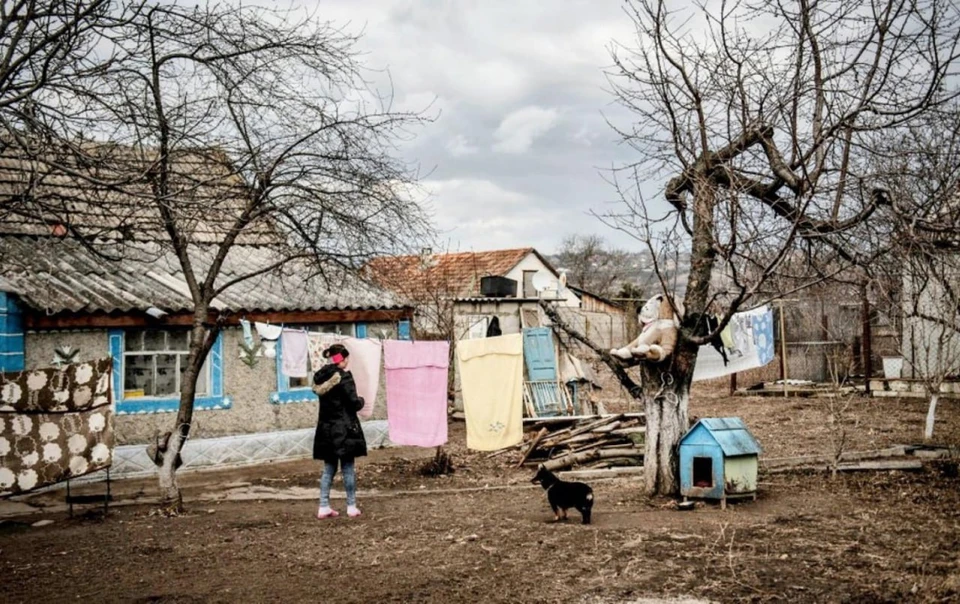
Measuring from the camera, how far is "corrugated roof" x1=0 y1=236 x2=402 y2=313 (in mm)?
10906

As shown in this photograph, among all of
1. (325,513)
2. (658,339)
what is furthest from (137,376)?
(658,339)

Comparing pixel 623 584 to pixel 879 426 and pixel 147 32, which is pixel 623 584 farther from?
pixel 879 426

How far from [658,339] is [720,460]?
136 cm

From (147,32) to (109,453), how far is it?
4.58 meters

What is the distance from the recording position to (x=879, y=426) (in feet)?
44.5

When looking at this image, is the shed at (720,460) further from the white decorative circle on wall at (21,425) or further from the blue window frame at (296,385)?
the blue window frame at (296,385)

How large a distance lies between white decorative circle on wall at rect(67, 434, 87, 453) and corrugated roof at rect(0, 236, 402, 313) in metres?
2.04

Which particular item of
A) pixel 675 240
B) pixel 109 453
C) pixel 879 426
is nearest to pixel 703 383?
pixel 879 426

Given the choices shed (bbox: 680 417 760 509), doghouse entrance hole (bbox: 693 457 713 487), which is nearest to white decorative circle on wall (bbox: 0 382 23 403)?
shed (bbox: 680 417 760 509)

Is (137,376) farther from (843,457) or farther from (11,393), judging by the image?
(843,457)

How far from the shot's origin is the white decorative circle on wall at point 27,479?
8586 mm

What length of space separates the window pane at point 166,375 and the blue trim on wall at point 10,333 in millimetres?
2002

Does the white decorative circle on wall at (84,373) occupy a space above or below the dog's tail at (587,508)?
above

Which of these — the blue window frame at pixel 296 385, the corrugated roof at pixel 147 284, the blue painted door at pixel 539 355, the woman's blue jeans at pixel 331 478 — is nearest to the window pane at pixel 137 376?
the corrugated roof at pixel 147 284
